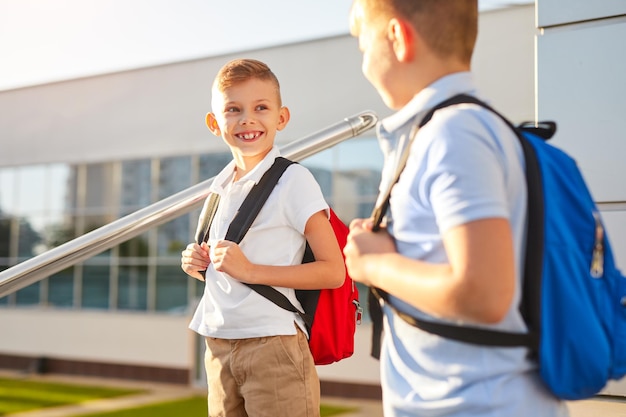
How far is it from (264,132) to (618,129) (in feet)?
3.47

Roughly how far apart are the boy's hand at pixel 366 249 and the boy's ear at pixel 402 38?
0.27 m

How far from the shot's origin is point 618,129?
2.22 m

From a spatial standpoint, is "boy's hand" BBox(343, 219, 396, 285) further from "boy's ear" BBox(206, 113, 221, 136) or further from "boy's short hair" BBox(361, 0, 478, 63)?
"boy's ear" BBox(206, 113, 221, 136)

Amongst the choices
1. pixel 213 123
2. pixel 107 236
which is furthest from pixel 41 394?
pixel 213 123

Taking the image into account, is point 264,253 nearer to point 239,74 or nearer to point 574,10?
point 239,74

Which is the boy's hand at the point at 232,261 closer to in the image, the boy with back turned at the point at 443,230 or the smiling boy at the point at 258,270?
the smiling boy at the point at 258,270

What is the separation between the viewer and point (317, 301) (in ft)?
6.32

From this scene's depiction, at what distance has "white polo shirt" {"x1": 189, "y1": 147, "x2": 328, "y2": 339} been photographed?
6.08 feet

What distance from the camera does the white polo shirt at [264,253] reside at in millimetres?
1854

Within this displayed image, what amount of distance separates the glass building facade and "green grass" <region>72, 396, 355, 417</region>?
212 cm

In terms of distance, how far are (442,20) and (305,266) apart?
883 mm

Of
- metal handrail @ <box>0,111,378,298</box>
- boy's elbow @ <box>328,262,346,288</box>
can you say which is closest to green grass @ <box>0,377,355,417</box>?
metal handrail @ <box>0,111,378,298</box>

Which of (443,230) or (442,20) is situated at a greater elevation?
(442,20)

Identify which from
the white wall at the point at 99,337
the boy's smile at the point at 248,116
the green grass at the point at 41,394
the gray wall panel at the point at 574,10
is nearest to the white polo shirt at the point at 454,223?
the boy's smile at the point at 248,116
